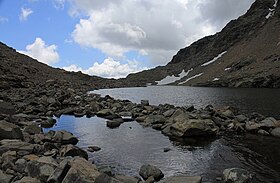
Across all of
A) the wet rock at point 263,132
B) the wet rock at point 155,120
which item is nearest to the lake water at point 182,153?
the wet rock at point 263,132

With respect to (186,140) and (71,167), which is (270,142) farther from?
(71,167)

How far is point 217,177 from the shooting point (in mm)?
16594

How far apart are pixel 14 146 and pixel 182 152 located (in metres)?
11.0

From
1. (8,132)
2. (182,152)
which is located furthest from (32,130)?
(182,152)

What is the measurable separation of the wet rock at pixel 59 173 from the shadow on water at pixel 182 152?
14.6ft

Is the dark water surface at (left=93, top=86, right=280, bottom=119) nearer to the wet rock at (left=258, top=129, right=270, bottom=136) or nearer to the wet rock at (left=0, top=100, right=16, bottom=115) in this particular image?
the wet rock at (left=258, top=129, right=270, bottom=136)

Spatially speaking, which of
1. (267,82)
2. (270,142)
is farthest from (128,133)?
(267,82)

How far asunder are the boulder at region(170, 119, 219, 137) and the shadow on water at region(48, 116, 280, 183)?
0.97 metres

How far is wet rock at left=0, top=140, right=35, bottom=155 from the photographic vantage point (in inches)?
667

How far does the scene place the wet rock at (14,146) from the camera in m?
16.9

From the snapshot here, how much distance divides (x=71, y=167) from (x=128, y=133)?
49.8ft

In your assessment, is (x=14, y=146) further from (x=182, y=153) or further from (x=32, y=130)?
(x=182, y=153)

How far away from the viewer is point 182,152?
22.2 metres

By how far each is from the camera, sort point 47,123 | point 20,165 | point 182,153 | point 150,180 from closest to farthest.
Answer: point 20,165, point 150,180, point 182,153, point 47,123
